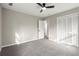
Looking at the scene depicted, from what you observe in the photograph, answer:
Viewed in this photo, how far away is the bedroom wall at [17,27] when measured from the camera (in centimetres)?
341

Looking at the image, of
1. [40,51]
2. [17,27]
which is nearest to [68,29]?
[40,51]

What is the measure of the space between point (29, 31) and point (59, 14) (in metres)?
2.84

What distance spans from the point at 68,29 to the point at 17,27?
3615 mm

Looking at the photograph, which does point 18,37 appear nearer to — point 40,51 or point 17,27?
point 17,27

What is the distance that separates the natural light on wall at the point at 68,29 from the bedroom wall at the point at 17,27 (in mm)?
2223

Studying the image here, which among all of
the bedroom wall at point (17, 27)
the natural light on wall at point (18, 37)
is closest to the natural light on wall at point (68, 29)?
the bedroom wall at point (17, 27)

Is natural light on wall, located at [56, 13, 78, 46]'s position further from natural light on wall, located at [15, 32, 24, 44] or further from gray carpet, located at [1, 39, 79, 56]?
natural light on wall, located at [15, 32, 24, 44]

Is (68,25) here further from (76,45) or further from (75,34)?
(76,45)

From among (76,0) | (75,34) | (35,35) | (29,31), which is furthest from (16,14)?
(75,34)

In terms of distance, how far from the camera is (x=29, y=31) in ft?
15.9

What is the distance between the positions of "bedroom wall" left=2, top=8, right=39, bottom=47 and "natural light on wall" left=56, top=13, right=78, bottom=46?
222 cm

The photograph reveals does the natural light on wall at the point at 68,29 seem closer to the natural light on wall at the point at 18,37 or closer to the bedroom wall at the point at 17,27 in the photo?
the bedroom wall at the point at 17,27

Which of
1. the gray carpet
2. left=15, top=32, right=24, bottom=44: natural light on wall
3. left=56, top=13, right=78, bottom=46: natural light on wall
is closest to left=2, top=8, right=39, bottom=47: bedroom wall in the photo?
left=15, top=32, right=24, bottom=44: natural light on wall

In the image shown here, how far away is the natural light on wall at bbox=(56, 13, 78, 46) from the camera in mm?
3477
